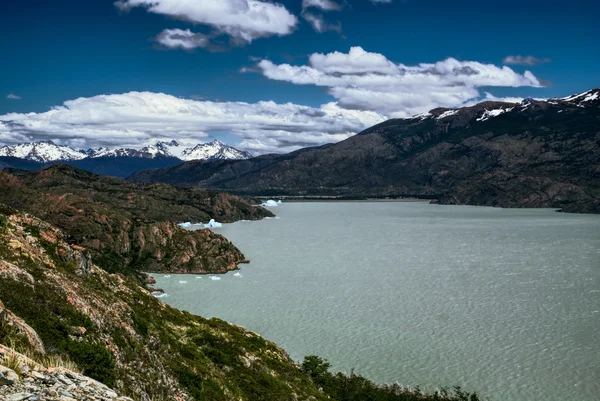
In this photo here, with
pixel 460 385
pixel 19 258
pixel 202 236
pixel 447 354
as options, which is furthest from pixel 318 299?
pixel 19 258

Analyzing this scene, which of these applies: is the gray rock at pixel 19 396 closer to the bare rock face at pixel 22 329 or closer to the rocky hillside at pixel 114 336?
the rocky hillside at pixel 114 336

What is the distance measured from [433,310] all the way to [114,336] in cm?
6197

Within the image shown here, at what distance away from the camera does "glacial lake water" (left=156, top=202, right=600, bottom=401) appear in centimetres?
5272

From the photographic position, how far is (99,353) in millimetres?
20219

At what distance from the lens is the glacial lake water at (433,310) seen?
52.7m

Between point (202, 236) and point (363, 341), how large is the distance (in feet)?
254

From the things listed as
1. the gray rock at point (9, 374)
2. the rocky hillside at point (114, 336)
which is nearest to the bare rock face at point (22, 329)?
the rocky hillside at point (114, 336)

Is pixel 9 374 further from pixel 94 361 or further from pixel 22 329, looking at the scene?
pixel 94 361

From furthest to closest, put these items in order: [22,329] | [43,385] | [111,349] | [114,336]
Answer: [114,336] → [111,349] → [22,329] → [43,385]

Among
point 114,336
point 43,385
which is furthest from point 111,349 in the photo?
point 43,385

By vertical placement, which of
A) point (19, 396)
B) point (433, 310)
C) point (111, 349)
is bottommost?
point (433, 310)

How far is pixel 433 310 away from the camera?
7794cm

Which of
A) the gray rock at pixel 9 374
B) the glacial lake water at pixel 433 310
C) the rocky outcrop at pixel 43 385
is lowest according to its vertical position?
the glacial lake water at pixel 433 310

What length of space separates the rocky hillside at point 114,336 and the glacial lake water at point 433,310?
18444mm
